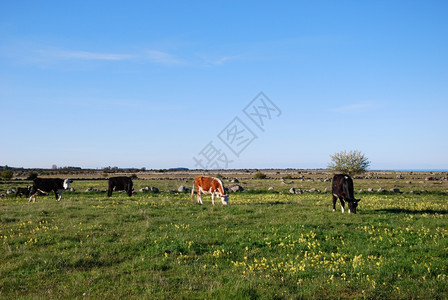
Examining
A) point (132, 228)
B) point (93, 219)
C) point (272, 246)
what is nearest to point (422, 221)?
point (272, 246)

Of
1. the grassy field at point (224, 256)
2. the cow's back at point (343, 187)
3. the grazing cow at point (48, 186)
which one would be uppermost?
the cow's back at point (343, 187)

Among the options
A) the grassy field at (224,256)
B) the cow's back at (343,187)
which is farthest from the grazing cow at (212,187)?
the cow's back at (343,187)

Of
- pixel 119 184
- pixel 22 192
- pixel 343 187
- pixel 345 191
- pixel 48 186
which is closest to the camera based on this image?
pixel 345 191

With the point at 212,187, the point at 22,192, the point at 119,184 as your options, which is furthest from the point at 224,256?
the point at 22,192

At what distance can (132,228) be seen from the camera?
53.6ft

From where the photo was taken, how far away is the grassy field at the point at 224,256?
888 centimetres

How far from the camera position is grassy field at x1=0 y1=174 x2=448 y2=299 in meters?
8.88

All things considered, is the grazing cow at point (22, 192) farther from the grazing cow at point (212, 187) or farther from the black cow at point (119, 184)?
the grazing cow at point (212, 187)

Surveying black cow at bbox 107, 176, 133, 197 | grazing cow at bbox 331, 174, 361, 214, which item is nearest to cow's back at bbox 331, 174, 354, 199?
grazing cow at bbox 331, 174, 361, 214

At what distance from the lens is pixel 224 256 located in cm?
1193

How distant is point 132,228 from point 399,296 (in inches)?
469

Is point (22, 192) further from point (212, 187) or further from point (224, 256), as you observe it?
point (224, 256)

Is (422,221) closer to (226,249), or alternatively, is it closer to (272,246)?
(272,246)

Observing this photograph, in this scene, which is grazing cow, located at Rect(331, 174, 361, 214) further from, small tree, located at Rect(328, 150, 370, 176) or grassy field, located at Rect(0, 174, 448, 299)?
small tree, located at Rect(328, 150, 370, 176)
